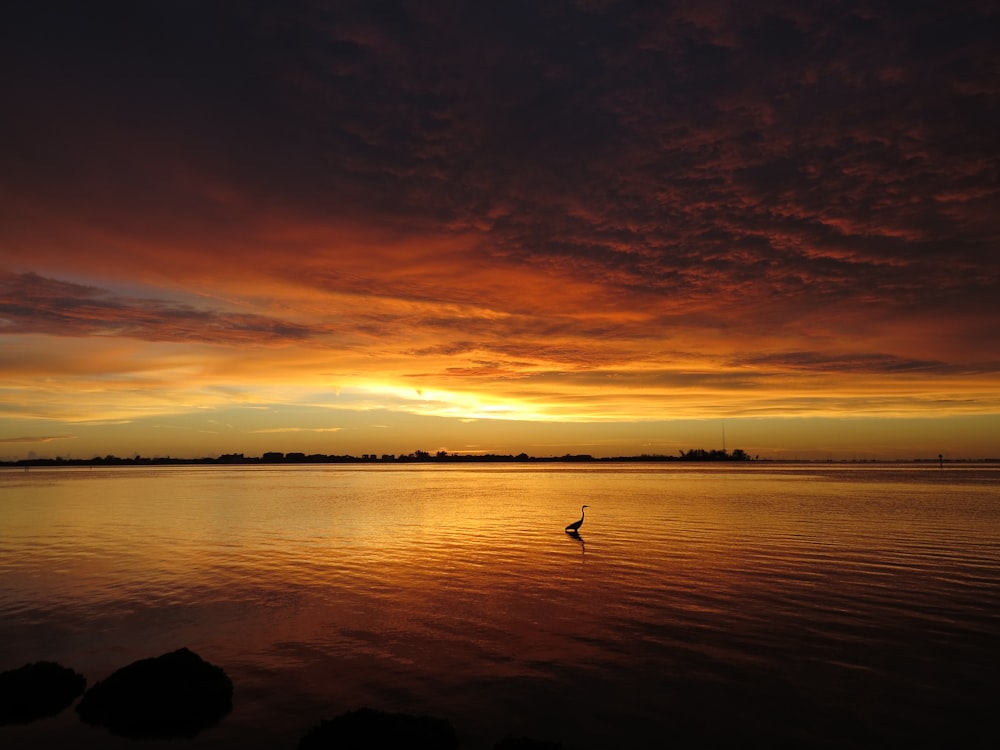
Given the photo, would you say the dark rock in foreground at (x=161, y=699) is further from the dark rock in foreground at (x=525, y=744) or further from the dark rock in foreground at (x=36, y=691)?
the dark rock in foreground at (x=525, y=744)

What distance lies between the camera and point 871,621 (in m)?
19.8

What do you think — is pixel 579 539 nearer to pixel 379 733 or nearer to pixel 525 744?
pixel 525 744

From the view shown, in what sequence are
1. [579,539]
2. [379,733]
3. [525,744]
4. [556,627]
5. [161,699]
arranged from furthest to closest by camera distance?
1. [579,539]
2. [556,627]
3. [161,699]
4. [379,733]
5. [525,744]

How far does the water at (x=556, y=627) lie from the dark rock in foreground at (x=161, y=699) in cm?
38

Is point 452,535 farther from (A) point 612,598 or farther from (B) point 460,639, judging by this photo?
(B) point 460,639

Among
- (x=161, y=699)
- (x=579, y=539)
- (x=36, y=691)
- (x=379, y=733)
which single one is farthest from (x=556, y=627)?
(x=579, y=539)

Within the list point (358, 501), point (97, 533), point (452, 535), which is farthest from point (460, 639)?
point (358, 501)

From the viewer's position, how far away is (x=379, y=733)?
11.9m

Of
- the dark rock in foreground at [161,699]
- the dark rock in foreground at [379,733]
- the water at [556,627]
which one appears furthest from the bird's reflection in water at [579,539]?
the dark rock in foreground at [161,699]

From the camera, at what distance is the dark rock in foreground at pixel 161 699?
13414 mm

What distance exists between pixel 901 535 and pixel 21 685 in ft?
145

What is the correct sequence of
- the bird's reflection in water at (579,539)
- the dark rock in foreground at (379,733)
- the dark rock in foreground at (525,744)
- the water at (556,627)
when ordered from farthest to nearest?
1. the bird's reflection in water at (579,539)
2. the water at (556,627)
3. the dark rock in foreground at (379,733)
4. the dark rock in foreground at (525,744)

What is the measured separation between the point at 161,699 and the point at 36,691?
123 inches

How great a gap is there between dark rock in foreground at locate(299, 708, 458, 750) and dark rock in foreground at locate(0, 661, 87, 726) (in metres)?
6.56
